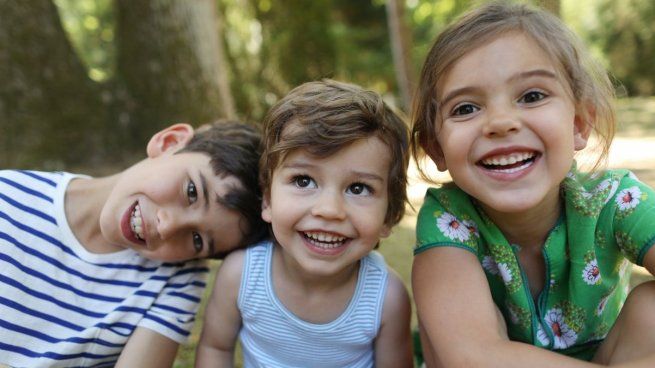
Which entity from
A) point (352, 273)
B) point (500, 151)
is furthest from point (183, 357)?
point (500, 151)

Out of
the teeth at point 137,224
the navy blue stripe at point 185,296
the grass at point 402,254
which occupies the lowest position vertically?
the grass at point 402,254

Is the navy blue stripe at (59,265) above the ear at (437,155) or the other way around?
the other way around

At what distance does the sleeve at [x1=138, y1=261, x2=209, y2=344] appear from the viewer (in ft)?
6.15

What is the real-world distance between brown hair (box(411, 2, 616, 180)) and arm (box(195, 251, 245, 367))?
0.73 m

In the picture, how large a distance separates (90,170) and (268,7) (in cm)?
649

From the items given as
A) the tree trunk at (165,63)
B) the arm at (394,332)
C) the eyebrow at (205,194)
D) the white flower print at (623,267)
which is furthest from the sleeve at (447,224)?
the tree trunk at (165,63)

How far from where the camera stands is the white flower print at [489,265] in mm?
1721

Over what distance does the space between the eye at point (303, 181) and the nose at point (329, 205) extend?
5 centimetres

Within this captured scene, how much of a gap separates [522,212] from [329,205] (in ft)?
1.79

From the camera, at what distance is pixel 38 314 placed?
179 cm

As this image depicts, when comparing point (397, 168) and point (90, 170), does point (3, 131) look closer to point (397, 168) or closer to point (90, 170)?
point (90, 170)

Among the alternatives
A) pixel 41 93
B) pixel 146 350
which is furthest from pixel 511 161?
pixel 41 93

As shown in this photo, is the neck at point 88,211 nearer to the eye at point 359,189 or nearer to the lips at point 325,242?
the lips at point 325,242

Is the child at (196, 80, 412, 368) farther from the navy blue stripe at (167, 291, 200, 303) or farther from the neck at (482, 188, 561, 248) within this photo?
the neck at (482, 188, 561, 248)
